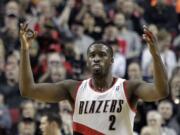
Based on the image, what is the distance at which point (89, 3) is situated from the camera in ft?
51.4

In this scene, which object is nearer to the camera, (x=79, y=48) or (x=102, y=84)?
(x=102, y=84)

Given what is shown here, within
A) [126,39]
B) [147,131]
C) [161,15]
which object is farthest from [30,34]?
[161,15]

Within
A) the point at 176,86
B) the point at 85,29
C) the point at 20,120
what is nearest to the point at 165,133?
the point at 176,86

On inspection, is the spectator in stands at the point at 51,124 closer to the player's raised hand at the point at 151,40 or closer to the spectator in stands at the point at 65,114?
the spectator in stands at the point at 65,114

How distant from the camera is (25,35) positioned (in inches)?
287

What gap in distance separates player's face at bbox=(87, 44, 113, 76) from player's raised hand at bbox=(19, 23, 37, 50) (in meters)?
0.58

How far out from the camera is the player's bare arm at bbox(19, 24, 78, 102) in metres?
7.26

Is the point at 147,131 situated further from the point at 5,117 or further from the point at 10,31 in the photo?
the point at 10,31

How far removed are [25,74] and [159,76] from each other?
125 cm

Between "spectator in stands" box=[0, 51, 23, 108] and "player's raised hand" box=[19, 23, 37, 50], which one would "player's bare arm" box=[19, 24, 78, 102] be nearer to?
"player's raised hand" box=[19, 23, 37, 50]

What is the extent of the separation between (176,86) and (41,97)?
575 cm

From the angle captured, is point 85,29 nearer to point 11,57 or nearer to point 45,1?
point 45,1

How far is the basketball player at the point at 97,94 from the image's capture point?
7.34 m

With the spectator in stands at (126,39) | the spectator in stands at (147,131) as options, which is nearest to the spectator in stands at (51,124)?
the spectator in stands at (147,131)
